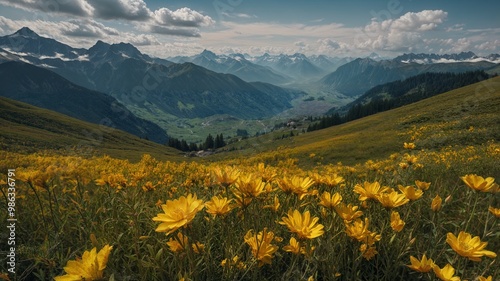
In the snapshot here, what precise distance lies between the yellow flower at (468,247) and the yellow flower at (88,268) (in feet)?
7.45

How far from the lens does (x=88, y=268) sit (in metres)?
1.65

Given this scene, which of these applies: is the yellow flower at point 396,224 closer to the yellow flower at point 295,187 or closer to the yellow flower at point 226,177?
the yellow flower at point 295,187

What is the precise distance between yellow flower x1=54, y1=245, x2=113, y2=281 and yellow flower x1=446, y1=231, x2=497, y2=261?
2.27 m

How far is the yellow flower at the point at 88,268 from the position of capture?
5.26 feet

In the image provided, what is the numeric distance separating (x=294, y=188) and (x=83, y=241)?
7.61 feet

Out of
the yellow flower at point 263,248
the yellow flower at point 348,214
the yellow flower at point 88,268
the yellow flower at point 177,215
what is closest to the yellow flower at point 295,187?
the yellow flower at point 348,214

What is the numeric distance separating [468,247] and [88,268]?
264 centimetres

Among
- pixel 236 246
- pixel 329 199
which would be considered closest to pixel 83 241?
pixel 236 246

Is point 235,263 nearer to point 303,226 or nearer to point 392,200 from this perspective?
point 303,226

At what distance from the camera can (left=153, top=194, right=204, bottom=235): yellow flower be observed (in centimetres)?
178

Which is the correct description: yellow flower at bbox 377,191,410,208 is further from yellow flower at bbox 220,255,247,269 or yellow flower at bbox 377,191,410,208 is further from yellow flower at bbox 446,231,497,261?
yellow flower at bbox 220,255,247,269

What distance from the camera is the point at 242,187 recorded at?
2.35 m

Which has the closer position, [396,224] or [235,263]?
[235,263]

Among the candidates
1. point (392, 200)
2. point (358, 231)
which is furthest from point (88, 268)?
point (392, 200)
